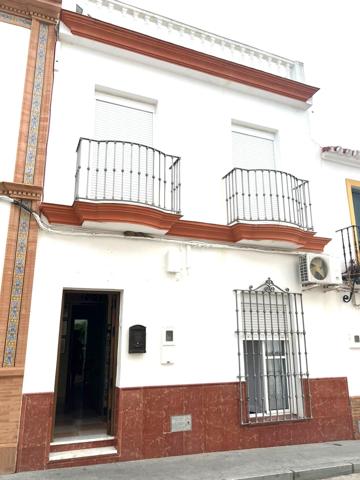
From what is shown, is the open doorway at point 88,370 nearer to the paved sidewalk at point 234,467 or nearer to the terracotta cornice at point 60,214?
the paved sidewalk at point 234,467

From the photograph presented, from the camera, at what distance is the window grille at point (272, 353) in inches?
233

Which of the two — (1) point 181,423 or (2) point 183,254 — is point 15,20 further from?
(1) point 181,423

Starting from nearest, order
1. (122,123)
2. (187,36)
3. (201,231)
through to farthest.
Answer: (201,231)
(122,123)
(187,36)

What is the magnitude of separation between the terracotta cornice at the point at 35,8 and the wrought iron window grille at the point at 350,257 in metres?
6.11

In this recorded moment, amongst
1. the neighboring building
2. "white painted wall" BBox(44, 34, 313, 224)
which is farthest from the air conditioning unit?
"white painted wall" BBox(44, 34, 313, 224)

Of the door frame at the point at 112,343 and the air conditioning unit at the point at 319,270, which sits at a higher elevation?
the air conditioning unit at the point at 319,270

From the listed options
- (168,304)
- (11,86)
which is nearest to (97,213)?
(168,304)

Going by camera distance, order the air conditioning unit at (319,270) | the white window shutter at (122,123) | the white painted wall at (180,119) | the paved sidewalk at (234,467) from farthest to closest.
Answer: the air conditioning unit at (319,270), the white window shutter at (122,123), the white painted wall at (180,119), the paved sidewalk at (234,467)

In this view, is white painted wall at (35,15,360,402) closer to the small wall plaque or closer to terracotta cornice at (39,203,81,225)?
terracotta cornice at (39,203,81,225)

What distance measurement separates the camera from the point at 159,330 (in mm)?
5422

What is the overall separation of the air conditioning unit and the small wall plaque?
2905 millimetres

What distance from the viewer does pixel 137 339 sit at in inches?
206

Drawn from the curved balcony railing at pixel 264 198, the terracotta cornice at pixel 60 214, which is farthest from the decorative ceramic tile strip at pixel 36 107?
the curved balcony railing at pixel 264 198

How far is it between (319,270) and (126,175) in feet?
11.7
